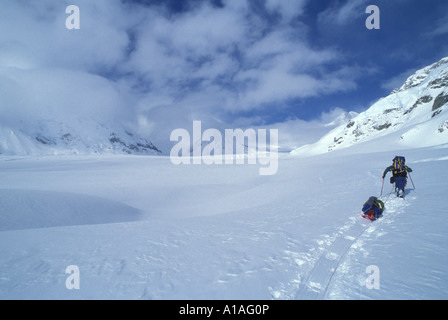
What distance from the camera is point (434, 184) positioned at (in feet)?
30.4

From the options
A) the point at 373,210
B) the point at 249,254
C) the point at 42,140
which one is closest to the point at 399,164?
the point at 373,210

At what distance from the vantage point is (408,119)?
65562 millimetres

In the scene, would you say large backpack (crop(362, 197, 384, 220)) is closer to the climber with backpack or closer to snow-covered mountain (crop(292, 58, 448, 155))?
the climber with backpack

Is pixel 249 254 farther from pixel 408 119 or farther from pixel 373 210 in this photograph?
pixel 408 119

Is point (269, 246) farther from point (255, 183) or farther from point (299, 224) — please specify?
point (255, 183)

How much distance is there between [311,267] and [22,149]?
198 metres

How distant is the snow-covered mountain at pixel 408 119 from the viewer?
37.6 m

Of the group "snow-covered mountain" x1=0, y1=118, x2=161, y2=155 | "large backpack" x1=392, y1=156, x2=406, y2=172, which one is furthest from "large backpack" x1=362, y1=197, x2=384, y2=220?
"snow-covered mountain" x1=0, y1=118, x2=161, y2=155

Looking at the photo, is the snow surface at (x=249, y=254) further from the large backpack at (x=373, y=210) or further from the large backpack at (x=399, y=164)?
the large backpack at (x=399, y=164)

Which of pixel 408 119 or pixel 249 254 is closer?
Answer: pixel 249 254

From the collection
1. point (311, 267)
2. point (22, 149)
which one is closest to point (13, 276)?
point (311, 267)

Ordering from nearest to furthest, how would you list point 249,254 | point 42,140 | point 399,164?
1. point 249,254
2. point 399,164
3. point 42,140

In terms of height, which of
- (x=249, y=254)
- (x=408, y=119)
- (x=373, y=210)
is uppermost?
(x=408, y=119)
